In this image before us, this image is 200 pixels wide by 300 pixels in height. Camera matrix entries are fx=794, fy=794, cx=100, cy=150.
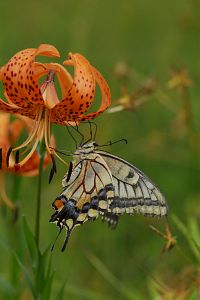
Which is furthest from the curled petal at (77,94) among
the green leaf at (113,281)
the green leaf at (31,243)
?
the green leaf at (113,281)

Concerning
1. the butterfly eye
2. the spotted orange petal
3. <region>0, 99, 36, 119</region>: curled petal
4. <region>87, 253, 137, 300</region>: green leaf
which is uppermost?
the spotted orange petal

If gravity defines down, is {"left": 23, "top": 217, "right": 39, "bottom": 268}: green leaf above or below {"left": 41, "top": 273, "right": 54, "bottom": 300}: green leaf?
above

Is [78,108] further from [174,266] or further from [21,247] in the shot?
[174,266]

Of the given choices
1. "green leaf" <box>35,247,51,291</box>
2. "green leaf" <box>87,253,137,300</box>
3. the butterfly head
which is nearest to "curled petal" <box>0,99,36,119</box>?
the butterfly head

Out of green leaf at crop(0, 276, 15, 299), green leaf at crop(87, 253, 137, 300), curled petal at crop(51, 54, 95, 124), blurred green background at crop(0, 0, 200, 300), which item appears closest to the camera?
curled petal at crop(51, 54, 95, 124)

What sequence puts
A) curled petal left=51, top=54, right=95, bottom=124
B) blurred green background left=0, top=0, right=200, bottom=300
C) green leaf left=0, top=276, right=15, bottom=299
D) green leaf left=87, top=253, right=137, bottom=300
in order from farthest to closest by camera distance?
1. blurred green background left=0, top=0, right=200, bottom=300
2. green leaf left=87, top=253, right=137, bottom=300
3. green leaf left=0, top=276, right=15, bottom=299
4. curled petal left=51, top=54, right=95, bottom=124

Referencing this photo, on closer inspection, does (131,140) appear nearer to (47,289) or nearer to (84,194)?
A: (84,194)

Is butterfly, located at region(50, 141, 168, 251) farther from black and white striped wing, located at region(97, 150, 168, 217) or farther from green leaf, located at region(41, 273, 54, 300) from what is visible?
green leaf, located at region(41, 273, 54, 300)

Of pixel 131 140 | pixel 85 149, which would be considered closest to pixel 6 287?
pixel 85 149
